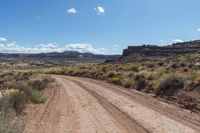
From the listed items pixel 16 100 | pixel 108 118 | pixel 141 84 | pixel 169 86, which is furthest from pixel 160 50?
pixel 108 118

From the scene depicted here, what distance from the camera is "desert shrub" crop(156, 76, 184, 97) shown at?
2294 centimetres

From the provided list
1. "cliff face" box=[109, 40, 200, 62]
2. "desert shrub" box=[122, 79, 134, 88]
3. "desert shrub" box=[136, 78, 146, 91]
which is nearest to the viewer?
"desert shrub" box=[136, 78, 146, 91]

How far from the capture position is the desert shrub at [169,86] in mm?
22938

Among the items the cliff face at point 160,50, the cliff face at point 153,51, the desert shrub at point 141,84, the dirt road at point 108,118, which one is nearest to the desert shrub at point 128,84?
the desert shrub at point 141,84

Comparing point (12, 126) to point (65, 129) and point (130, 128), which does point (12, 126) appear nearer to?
point (65, 129)

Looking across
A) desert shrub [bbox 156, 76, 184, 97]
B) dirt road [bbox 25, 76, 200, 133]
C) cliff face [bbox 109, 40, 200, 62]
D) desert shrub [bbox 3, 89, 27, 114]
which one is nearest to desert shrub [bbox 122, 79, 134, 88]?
desert shrub [bbox 156, 76, 184, 97]

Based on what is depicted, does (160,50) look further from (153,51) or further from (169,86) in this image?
(169,86)

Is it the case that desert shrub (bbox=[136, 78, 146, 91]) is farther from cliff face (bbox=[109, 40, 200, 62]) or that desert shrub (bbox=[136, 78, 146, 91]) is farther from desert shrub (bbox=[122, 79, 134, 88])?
cliff face (bbox=[109, 40, 200, 62])

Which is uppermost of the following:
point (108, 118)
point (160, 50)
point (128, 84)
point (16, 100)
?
point (160, 50)

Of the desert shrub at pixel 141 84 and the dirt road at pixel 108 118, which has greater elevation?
the dirt road at pixel 108 118

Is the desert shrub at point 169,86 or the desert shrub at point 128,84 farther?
the desert shrub at point 128,84

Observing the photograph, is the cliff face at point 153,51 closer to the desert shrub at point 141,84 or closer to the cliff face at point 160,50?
the cliff face at point 160,50

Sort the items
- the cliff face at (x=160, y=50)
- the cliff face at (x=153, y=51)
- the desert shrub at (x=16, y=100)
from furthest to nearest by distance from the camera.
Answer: the cliff face at (x=160, y=50), the cliff face at (x=153, y=51), the desert shrub at (x=16, y=100)

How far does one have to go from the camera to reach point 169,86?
23906 mm
